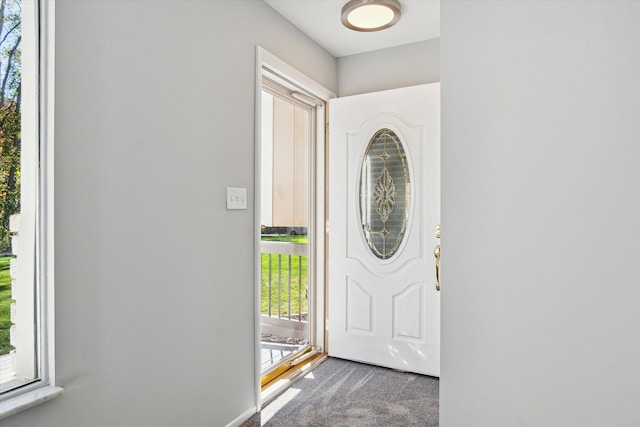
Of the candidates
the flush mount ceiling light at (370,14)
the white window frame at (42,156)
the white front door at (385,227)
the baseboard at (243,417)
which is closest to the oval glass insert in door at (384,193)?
the white front door at (385,227)

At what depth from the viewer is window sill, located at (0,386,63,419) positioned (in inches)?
46.8

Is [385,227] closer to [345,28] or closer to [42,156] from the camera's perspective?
[345,28]

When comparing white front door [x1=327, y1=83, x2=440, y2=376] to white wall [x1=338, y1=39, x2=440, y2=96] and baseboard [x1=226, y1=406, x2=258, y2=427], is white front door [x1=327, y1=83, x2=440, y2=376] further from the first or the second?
baseboard [x1=226, y1=406, x2=258, y2=427]

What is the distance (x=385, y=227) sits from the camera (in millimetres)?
3002

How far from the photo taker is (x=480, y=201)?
113 centimetres

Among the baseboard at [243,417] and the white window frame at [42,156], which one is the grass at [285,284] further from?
the white window frame at [42,156]

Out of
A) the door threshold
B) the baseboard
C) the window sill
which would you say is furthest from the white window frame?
the door threshold

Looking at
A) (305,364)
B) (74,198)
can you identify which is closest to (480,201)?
(74,198)

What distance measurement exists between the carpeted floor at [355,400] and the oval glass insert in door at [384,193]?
2.81 feet

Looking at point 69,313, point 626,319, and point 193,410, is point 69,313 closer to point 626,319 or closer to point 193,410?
point 193,410

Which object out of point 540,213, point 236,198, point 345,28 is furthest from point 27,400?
point 345,28

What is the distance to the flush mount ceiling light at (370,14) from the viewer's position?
2316mm

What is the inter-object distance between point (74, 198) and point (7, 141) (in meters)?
0.25

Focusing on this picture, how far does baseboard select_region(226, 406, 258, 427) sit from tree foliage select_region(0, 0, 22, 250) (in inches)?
54.9
